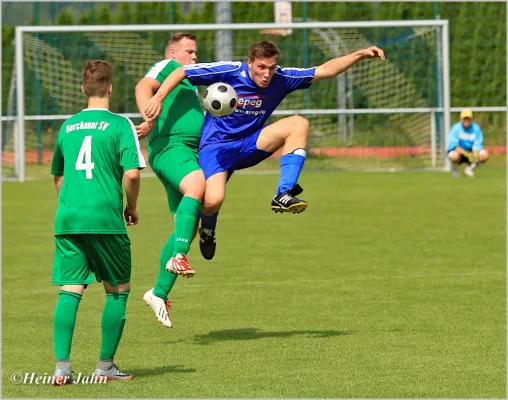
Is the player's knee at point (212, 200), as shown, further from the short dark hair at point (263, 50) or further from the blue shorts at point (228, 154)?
the short dark hair at point (263, 50)

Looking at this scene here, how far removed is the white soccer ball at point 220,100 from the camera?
9.06 m

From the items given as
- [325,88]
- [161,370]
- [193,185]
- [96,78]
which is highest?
[96,78]

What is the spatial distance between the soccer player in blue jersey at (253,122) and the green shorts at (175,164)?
0.16m

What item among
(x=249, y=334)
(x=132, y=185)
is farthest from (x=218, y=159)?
(x=132, y=185)

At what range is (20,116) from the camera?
25.4 metres

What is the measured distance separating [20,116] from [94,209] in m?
18.9

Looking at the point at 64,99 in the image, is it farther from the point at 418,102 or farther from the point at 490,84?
the point at 490,84

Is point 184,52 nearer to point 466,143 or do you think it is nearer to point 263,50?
point 263,50

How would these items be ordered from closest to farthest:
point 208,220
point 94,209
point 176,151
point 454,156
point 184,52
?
point 94,209 → point 176,151 → point 208,220 → point 184,52 → point 454,156

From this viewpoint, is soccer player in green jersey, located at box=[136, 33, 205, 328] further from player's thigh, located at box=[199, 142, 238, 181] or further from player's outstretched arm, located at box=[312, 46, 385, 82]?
player's outstretched arm, located at box=[312, 46, 385, 82]

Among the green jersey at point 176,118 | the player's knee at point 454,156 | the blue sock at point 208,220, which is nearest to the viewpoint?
the green jersey at point 176,118

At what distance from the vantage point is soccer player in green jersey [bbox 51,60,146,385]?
7.07m

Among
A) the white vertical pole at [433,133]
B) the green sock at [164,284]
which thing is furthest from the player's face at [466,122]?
the green sock at [164,284]

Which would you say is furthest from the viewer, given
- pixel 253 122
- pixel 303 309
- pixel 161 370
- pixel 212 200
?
pixel 303 309
